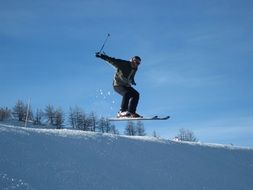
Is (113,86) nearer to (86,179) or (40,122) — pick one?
(86,179)

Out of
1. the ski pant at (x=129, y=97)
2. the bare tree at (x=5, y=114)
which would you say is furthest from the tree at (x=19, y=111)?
the ski pant at (x=129, y=97)

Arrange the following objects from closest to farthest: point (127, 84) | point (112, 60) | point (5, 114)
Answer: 1. point (112, 60)
2. point (127, 84)
3. point (5, 114)

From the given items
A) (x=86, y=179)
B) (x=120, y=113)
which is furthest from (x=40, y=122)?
(x=86, y=179)

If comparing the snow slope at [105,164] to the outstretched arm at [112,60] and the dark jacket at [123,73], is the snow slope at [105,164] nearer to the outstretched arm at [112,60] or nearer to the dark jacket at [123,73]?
the dark jacket at [123,73]

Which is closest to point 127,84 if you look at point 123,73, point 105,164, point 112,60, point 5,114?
point 123,73

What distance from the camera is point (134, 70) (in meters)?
15.0

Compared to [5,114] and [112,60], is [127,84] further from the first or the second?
[5,114]

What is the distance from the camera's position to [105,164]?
10711mm

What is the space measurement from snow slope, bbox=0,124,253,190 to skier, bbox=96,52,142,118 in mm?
1347

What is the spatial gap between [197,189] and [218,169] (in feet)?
8.63

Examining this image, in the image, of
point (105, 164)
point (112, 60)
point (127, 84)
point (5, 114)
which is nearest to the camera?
point (105, 164)

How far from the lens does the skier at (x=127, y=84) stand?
48.6 ft

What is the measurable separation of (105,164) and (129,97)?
4.65 m

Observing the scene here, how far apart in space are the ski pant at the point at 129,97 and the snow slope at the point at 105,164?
134cm
